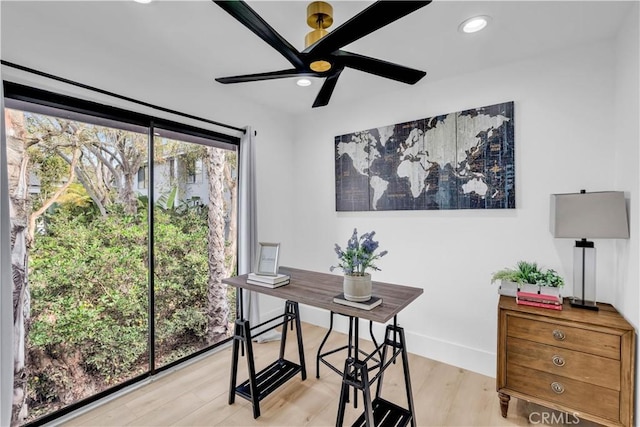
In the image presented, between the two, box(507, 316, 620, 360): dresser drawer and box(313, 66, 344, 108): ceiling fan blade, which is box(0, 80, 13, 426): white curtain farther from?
box(507, 316, 620, 360): dresser drawer

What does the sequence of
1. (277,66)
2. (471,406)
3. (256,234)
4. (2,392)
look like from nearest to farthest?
(2,392) → (471,406) → (277,66) → (256,234)

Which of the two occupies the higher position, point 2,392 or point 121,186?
point 121,186

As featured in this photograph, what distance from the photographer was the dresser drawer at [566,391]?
1657 mm

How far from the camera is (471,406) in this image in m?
2.07

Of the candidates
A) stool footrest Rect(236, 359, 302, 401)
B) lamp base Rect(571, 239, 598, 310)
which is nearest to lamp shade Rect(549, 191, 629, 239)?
lamp base Rect(571, 239, 598, 310)

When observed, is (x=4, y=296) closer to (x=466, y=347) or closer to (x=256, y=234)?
(x=256, y=234)

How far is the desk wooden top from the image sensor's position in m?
1.50

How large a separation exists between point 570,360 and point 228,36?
2.94 metres

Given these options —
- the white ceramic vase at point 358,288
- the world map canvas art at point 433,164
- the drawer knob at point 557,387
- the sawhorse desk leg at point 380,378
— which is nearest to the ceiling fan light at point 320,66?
the white ceramic vase at point 358,288

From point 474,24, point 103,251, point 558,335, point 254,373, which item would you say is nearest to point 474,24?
point 474,24

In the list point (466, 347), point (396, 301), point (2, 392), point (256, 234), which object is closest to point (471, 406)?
point (466, 347)

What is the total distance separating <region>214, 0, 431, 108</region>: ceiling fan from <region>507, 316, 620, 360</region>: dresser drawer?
1.66m

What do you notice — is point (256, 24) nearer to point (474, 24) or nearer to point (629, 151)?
point (474, 24)

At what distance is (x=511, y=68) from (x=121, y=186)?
3163 mm
